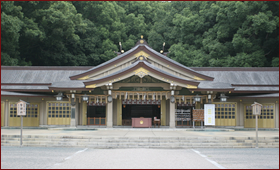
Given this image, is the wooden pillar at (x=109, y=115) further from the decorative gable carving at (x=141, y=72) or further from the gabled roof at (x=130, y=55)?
the gabled roof at (x=130, y=55)

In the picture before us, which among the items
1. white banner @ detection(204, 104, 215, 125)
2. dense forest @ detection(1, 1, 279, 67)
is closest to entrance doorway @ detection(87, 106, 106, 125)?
white banner @ detection(204, 104, 215, 125)

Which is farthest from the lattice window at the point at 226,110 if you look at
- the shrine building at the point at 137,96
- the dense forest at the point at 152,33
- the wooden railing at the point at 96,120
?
the dense forest at the point at 152,33

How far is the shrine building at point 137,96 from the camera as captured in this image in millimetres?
22422

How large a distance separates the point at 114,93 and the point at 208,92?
6.92m

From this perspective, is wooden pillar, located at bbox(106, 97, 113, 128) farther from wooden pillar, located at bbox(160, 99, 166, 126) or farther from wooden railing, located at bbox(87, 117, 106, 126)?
wooden pillar, located at bbox(160, 99, 166, 126)

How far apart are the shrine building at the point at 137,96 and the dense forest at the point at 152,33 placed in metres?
11.3

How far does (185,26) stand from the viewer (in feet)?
Answer: 142

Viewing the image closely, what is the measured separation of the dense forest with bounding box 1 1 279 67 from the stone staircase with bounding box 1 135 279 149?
20.2m

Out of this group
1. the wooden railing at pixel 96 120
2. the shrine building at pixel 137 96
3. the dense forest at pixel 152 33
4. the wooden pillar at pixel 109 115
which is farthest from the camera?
the dense forest at pixel 152 33

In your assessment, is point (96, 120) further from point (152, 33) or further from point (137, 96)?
point (152, 33)

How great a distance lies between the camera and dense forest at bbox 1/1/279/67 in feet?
119

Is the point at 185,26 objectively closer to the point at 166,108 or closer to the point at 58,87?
the point at 166,108

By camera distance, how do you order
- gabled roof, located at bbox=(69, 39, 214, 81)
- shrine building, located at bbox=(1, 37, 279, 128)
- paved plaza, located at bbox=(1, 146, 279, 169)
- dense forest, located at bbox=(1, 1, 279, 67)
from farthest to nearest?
dense forest, located at bbox=(1, 1, 279, 67) < gabled roof, located at bbox=(69, 39, 214, 81) < shrine building, located at bbox=(1, 37, 279, 128) < paved plaza, located at bbox=(1, 146, 279, 169)

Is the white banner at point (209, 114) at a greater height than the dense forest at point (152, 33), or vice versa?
the dense forest at point (152, 33)
